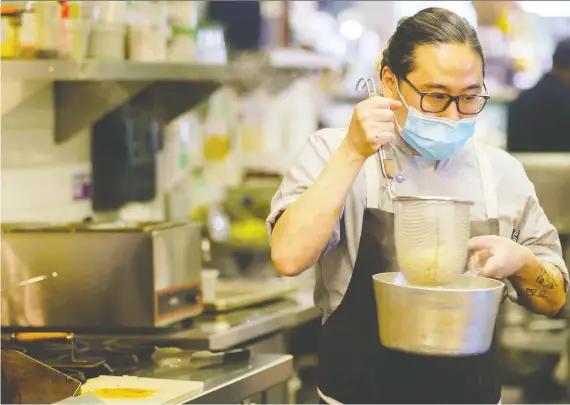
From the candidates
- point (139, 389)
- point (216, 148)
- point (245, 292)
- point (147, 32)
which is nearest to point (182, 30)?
point (147, 32)

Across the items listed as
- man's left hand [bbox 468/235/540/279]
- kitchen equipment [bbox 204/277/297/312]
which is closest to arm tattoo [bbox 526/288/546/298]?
man's left hand [bbox 468/235/540/279]

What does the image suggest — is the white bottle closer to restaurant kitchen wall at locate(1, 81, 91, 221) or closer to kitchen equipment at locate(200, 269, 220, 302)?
restaurant kitchen wall at locate(1, 81, 91, 221)

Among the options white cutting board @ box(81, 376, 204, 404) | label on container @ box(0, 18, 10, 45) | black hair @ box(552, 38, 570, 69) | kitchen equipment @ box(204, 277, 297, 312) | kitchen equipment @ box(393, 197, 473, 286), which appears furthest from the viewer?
black hair @ box(552, 38, 570, 69)

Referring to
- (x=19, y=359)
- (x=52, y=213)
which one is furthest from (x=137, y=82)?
(x=19, y=359)

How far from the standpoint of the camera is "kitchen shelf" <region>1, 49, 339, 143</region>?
295 cm

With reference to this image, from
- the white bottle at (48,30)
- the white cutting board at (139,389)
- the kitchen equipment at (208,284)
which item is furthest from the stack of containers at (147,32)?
the white cutting board at (139,389)

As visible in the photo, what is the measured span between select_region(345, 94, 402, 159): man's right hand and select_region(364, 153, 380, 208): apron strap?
226 millimetres

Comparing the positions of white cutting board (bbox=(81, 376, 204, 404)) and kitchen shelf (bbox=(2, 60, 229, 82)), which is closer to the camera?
white cutting board (bbox=(81, 376, 204, 404))

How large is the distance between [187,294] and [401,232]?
121 centimetres

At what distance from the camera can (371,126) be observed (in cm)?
200

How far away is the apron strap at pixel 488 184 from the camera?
2.26 meters

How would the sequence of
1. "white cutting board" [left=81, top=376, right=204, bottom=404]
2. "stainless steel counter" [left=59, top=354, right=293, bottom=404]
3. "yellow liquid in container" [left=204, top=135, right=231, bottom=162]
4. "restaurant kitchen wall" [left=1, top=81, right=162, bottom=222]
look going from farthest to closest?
"yellow liquid in container" [left=204, top=135, right=231, bottom=162]
"restaurant kitchen wall" [left=1, top=81, right=162, bottom=222]
"stainless steel counter" [left=59, top=354, right=293, bottom=404]
"white cutting board" [left=81, top=376, right=204, bottom=404]

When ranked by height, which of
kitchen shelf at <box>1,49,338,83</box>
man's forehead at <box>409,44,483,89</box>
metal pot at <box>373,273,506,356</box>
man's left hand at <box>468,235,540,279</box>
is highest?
kitchen shelf at <box>1,49,338,83</box>

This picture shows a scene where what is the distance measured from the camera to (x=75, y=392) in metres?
2.38
